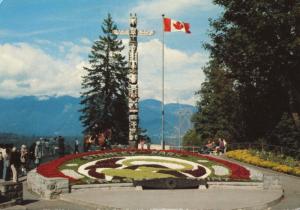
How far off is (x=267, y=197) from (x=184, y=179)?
477cm

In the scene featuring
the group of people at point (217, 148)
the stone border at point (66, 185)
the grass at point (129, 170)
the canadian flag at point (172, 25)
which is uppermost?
the canadian flag at point (172, 25)

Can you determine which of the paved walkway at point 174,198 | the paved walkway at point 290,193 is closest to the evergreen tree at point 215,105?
the paved walkway at point 290,193

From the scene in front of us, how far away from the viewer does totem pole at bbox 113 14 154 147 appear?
41.6 metres

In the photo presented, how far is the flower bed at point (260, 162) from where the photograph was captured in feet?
117

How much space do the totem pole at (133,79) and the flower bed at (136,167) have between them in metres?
6.05

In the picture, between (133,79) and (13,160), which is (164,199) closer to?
(13,160)

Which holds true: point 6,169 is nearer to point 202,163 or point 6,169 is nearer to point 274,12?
point 202,163

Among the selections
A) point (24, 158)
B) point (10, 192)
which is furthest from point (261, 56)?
point (10, 192)

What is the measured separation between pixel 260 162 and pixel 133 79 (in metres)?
12.0

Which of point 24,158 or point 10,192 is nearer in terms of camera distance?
point 10,192

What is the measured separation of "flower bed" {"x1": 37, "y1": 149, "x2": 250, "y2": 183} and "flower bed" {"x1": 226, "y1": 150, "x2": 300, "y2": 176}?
5.28m

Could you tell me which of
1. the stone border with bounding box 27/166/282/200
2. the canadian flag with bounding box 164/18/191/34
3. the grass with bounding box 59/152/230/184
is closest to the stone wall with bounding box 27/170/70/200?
the stone border with bounding box 27/166/282/200

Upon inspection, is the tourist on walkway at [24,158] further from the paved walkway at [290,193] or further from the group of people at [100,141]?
the paved walkway at [290,193]

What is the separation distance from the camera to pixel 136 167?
31281 millimetres
